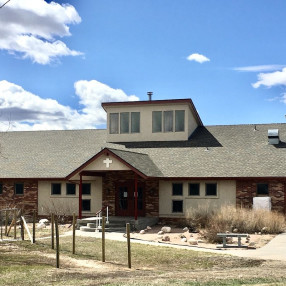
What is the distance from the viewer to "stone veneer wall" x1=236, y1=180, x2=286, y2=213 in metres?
29.4

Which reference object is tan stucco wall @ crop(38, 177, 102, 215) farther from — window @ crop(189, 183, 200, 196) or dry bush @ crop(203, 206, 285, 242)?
dry bush @ crop(203, 206, 285, 242)

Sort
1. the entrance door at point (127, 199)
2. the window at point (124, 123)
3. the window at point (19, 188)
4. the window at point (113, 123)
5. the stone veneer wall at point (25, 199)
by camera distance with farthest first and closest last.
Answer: the window at point (113, 123), the window at point (124, 123), the window at point (19, 188), the stone veneer wall at point (25, 199), the entrance door at point (127, 199)

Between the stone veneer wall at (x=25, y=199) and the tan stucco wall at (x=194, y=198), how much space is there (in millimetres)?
7917

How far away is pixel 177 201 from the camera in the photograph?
3117 centimetres

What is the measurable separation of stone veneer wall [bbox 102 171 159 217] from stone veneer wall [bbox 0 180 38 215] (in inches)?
177

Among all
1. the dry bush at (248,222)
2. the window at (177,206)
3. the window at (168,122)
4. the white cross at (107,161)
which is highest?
the window at (168,122)

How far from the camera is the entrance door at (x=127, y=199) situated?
31656 millimetres

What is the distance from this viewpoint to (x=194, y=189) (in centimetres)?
3106

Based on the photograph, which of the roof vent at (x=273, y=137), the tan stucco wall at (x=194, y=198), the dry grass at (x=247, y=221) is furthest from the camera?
the roof vent at (x=273, y=137)

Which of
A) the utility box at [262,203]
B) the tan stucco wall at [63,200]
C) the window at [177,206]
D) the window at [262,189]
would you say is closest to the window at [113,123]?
the tan stucco wall at [63,200]

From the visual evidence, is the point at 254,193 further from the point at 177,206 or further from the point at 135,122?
the point at 135,122

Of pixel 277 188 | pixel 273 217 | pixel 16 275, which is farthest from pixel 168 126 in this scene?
pixel 16 275

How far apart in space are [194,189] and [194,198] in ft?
1.72

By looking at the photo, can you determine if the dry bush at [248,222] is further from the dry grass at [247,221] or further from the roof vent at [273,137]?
the roof vent at [273,137]
